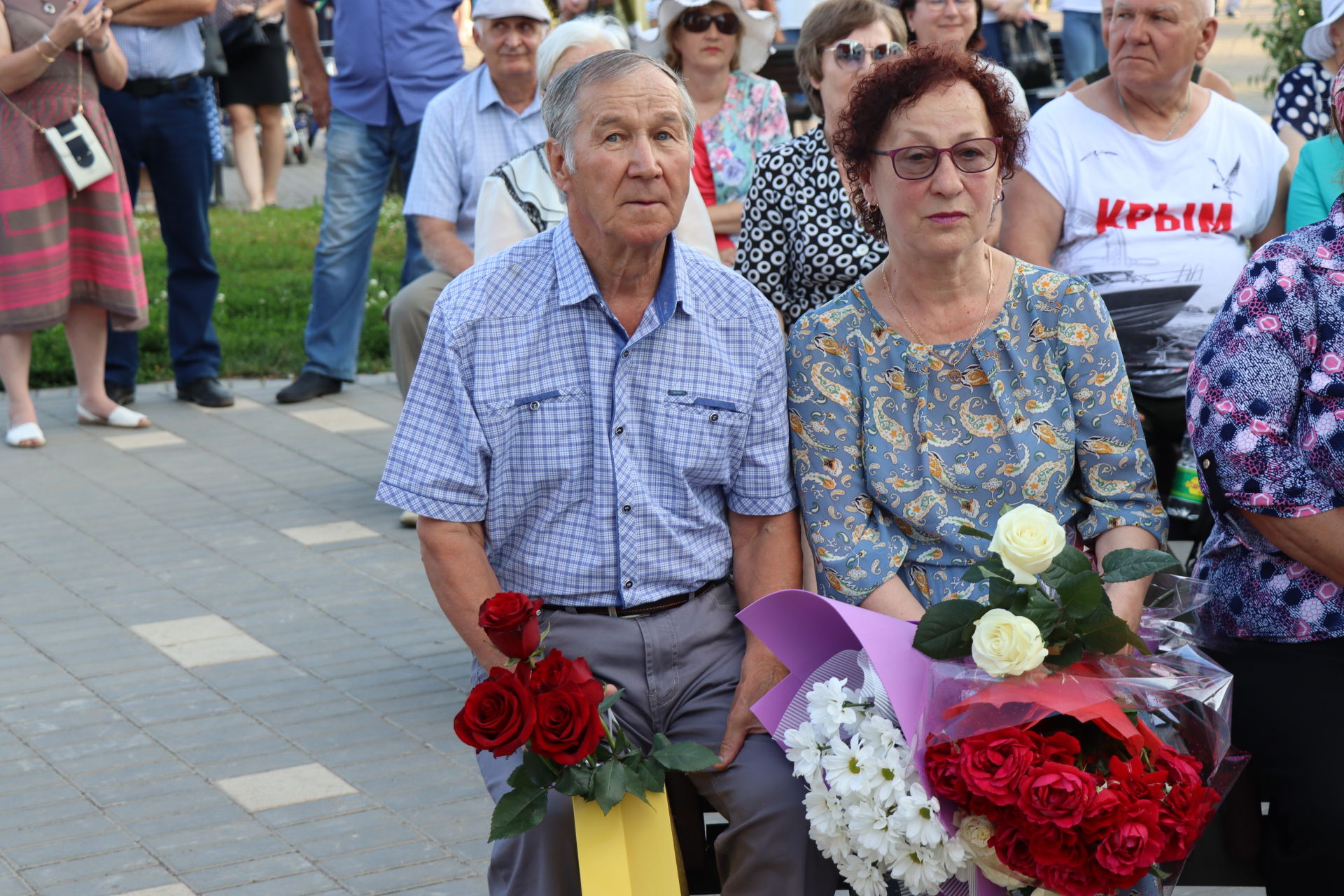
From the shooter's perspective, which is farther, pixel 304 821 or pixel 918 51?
pixel 304 821

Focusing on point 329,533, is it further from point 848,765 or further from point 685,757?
point 848,765

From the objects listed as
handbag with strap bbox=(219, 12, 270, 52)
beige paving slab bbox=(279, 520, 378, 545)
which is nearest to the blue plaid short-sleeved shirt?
beige paving slab bbox=(279, 520, 378, 545)

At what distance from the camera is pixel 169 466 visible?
683cm

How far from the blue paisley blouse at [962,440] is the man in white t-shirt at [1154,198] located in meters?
1.24

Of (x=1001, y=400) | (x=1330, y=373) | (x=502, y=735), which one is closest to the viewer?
(x=502, y=735)

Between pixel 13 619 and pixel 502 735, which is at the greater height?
pixel 502 735

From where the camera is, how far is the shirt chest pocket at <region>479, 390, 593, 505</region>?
2.79m

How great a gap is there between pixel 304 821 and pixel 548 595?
4.07ft

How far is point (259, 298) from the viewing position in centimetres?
980

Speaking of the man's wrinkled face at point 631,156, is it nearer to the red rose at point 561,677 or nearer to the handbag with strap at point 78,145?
the red rose at point 561,677

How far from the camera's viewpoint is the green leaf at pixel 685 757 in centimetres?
250

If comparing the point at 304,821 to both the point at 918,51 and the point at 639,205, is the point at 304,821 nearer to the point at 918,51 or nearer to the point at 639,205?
the point at 639,205

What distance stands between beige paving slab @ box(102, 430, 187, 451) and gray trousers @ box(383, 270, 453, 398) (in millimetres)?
1912

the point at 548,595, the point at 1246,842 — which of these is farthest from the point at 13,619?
the point at 1246,842
